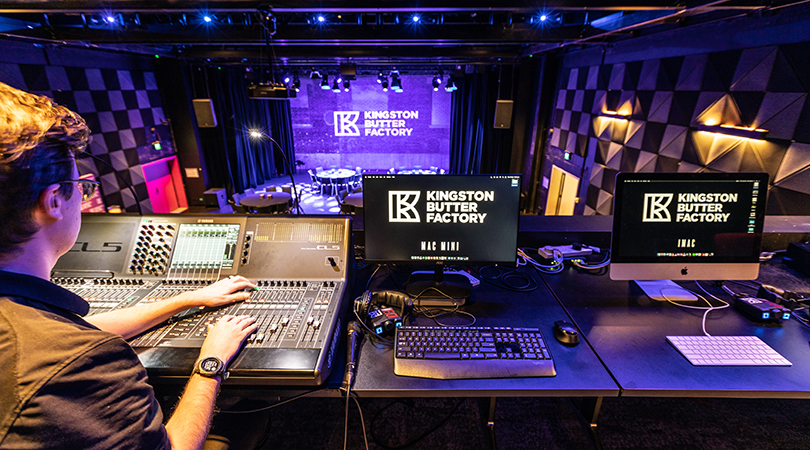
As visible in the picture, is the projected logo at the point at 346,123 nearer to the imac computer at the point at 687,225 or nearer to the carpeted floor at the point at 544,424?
the carpeted floor at the point at 544,424

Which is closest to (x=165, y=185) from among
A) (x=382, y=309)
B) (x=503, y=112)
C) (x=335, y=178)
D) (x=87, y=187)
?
(x=335, y=178)

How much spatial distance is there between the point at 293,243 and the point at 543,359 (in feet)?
3.86

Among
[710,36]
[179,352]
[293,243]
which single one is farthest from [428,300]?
[710,36]

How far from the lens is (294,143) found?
1092 centimetres

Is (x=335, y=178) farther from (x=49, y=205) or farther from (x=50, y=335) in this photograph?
(x=50, y=335)

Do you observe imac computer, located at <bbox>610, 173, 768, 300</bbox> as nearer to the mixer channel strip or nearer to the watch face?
the mixer channel strip

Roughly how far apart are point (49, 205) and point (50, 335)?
0.30 metres

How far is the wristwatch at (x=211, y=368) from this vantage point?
1.05 metres

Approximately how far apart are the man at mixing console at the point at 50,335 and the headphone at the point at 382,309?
2.19 feet

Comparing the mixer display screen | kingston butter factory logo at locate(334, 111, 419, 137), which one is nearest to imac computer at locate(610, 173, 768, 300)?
the mixer display screen

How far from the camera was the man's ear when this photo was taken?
30.2 inches

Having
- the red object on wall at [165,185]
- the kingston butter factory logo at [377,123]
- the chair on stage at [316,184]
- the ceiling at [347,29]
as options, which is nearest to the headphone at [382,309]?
the ceiling at [347,29]

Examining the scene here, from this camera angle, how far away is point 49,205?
78 cm

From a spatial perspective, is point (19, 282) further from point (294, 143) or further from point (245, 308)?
point (294, 143)
